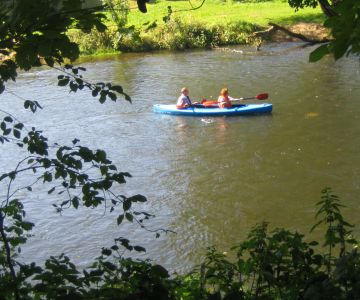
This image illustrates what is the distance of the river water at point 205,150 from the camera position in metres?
9.21

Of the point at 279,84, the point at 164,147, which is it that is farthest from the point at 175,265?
the point at 279,84

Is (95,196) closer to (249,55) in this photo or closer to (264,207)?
(264,207)

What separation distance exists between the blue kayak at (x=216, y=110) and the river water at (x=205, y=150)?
191mm

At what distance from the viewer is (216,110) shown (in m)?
15.6

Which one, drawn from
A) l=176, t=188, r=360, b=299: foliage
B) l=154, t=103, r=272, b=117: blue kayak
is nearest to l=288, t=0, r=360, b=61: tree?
l=176, t=188, r=360, b=299: foliage

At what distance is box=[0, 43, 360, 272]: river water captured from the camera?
30.2 ft

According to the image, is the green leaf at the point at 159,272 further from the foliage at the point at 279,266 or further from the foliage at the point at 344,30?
the foliage at the point at 344,30

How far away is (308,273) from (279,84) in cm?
1548

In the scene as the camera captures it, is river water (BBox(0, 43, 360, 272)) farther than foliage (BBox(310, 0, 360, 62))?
Yes

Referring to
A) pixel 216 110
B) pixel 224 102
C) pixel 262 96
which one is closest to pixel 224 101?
pixel 224 102

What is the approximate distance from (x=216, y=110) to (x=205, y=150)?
8.86ft

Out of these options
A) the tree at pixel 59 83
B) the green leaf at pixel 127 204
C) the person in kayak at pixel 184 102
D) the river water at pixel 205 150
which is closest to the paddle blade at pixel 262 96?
the river water at pixel 205 150

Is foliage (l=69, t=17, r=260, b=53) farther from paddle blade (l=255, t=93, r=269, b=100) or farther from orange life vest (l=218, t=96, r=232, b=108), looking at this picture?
orange life vest (l=218, t=96, r=232, b=108)

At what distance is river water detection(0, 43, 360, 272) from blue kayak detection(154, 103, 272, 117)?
191 mm
